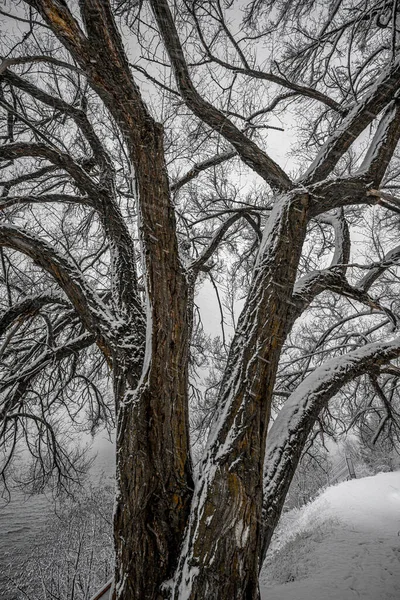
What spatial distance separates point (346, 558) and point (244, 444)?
228 inches

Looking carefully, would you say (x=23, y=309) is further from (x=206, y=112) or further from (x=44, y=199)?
(x=206, y=112)

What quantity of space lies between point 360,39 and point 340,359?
10.5ft

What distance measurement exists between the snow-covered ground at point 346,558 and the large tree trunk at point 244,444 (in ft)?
10.0

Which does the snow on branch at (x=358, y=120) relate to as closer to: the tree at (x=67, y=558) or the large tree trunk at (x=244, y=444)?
the large tree trunk at (x=244, y=444)

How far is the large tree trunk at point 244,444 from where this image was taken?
1282mm

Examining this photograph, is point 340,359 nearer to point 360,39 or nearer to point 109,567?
point 360,39

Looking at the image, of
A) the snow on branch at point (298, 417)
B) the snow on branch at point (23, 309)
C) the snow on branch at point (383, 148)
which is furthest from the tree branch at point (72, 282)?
the snow on branch at point (383, 148)

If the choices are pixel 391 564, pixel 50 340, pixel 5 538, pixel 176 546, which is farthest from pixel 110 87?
pixel 5 538

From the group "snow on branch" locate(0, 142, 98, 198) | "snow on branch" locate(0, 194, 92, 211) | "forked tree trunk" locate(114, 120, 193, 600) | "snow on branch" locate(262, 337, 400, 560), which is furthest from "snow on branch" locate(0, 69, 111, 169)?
"snow on branch" locate(262, 337, 400, 560)

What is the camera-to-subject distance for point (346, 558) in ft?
17.2

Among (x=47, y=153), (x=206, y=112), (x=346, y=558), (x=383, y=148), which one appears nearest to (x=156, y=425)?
(x=47, y=153)

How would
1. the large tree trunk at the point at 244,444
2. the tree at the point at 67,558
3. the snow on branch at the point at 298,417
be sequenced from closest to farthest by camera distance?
the large tree trunk at the point at 244,444, the snow on branch at the point at 298,417, the tree at the point at 67,558

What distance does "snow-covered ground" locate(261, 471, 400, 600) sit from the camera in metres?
3.83

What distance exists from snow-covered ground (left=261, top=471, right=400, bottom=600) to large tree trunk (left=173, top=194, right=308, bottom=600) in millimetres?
3054
